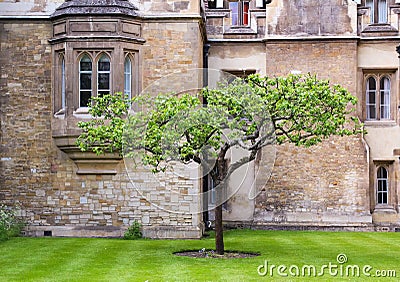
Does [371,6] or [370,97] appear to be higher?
[371,6]

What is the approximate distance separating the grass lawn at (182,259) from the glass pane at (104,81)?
3615mm

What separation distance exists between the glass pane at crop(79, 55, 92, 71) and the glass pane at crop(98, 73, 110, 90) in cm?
33

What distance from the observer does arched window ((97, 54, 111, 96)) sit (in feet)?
61.4

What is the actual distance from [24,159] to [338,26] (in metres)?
9.93

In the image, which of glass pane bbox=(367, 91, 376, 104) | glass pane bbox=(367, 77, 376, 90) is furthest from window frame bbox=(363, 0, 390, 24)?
glass pane bbox=(367, 91, 376, 104)

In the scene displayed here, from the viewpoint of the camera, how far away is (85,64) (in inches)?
739

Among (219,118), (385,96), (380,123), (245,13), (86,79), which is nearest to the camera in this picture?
(219,118)

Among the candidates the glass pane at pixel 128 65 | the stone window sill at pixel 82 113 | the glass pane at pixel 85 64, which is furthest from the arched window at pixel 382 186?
the glass pane at pixel 85 64

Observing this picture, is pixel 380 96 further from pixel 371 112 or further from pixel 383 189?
pixel 383 189

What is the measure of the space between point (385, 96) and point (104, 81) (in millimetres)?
9377

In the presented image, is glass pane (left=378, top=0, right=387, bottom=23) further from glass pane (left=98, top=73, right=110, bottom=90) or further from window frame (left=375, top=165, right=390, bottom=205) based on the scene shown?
glass pane (left=98, top=73, right=110, bottom=90)

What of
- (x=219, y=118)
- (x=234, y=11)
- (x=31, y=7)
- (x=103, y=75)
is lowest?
(x=219, y=118)

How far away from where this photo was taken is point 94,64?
18641 millimetres

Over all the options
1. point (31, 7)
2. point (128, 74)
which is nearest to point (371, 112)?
point (128, 74)
